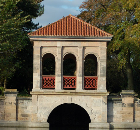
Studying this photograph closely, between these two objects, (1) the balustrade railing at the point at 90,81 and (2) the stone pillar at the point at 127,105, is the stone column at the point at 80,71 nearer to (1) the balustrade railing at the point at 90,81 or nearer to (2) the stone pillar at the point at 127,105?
(1) the balustrade railing at the point at 90,81

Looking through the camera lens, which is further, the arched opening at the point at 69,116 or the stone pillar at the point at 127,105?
the arched opening at the point at 69,116

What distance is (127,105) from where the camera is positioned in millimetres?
24312

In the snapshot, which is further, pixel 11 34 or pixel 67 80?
pixel 11 34

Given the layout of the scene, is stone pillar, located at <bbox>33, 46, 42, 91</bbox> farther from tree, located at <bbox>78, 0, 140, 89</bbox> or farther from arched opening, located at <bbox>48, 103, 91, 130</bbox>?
tree, located at <bbox>78, 0, 140, 89</bbox>

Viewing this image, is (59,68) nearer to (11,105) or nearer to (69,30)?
(69,30)

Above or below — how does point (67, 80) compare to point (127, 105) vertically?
above

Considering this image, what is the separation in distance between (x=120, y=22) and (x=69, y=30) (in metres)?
9.08

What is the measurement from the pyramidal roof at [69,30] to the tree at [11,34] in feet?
12.8

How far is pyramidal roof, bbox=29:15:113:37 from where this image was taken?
78.6 feet

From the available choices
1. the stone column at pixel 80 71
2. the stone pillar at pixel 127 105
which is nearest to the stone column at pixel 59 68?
the stone column at pixel 80 71

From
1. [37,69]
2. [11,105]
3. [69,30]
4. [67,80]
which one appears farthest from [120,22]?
[11,105]

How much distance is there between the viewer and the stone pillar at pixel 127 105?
957 inches

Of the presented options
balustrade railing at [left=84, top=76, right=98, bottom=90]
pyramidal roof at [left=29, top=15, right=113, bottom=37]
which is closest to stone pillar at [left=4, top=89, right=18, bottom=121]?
pyramidal roof at [left=29, top=15, right=113, bottom=37]

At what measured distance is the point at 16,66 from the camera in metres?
31.0
